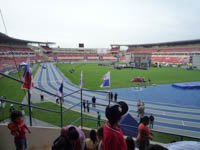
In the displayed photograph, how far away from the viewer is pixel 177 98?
1505 cm

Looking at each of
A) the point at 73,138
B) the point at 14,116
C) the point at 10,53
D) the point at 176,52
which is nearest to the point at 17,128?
the point at 14,116

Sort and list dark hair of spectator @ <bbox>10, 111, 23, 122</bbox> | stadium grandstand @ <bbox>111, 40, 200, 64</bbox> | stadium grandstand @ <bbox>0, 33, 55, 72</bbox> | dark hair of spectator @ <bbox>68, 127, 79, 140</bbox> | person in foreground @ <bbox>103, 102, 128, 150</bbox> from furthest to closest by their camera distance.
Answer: stadium grandstand @ <bbox>111, 40, 200, 64</bbox>
stadium grandstand @ <bbox>0, 33, 55, 72</bbox>
dark hair of spectator @ <bbox>10, 111, 23, 122</bbox>
dark hair of spectator @ <bbox>68, 127, 79, 140</bbox>
person in foreground @ <bbox>103, 102, 128, 150</bbox>

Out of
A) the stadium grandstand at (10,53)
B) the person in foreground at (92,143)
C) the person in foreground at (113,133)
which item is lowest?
the person in foreground at (92,143)

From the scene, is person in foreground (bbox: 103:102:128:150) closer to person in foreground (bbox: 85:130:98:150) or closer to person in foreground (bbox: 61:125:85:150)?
person in foreground (bbox: 61:125:85:150)

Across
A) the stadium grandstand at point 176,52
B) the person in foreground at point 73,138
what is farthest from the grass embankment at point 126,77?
the stadium grandstand at point 176,52

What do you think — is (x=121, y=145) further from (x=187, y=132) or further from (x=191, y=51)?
(x=191, y=51)

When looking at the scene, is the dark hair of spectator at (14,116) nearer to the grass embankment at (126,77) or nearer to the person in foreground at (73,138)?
the person in foreground at (73,138)

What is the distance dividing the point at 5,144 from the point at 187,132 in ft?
30.5

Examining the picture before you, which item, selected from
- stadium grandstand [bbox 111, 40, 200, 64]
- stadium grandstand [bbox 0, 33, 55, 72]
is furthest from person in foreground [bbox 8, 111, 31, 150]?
stadium grandstand [bbox 111, 40, 200, 64]

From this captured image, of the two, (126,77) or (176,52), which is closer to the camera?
(126,77)

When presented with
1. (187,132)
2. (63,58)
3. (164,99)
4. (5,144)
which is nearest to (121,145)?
(5,144)

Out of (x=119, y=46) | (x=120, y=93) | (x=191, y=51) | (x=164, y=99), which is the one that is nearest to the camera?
(x=164, y=99)

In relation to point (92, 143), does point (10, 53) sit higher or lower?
higher

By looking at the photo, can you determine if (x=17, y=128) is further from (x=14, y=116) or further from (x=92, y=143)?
(x=92, y=143)
